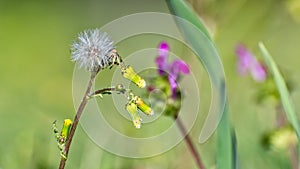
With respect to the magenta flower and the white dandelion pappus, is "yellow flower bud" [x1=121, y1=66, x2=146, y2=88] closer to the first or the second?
the white dandelion pappus

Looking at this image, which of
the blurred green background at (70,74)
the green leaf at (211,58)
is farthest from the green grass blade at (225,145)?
the blurred green background at (70,74)

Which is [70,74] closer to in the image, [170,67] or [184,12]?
[170,67]

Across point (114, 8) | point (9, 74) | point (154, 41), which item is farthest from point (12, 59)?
point (114, 8)

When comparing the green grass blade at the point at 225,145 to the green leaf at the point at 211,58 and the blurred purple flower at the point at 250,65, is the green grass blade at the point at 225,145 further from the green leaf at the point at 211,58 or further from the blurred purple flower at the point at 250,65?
the blurred purple flower at the point at 250,65

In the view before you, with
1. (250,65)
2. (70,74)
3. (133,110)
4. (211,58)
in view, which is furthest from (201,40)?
(70,74)

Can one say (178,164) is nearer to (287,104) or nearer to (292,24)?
(287,104)

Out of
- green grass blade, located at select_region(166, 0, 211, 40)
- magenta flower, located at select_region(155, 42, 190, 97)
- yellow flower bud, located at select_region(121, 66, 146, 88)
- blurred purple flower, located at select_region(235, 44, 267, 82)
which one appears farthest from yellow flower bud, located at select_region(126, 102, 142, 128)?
blurred purple flower, located at select_region(235, 44, 267, 82)

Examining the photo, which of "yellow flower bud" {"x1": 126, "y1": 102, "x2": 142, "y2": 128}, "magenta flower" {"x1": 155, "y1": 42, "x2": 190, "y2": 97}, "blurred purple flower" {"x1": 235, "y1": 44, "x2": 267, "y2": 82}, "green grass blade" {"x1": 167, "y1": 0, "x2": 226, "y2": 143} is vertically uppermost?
"blurred purple flower" {"x1": 235, "y1": 44, "x2": 267, "y2": 82}
